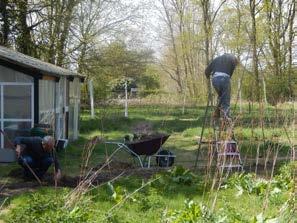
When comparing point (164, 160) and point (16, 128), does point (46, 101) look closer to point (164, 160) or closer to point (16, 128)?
point (16, 128)

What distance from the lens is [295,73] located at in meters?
37.5

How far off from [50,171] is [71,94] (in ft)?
28.7

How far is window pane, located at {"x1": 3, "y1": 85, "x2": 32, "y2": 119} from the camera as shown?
1340cm

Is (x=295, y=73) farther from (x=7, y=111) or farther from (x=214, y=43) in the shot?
(x=7, y=111)

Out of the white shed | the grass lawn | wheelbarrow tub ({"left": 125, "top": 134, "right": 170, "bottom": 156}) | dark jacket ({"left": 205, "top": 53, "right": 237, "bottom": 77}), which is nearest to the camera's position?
the grass lawn

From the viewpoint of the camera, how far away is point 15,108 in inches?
530

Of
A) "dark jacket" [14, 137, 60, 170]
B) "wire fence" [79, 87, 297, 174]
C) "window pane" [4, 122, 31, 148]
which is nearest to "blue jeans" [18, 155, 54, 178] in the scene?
"dark jacket" [14, 137, 60, 170]

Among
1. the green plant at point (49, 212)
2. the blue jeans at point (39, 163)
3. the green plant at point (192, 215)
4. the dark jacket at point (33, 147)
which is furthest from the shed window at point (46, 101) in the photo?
the green plant at point (192, 215)

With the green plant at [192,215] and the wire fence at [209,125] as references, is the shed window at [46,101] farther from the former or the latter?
the green plant at [192,215]

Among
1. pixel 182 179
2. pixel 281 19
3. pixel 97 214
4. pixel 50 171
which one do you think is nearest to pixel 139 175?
pixel 182 179

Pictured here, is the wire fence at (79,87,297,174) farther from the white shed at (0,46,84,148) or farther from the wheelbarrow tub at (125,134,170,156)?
the white shed at (0,46,84,148)

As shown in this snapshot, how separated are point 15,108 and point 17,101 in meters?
0.18

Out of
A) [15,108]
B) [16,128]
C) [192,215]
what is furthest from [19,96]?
[192,215]

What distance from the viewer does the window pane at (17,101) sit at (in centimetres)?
1340
